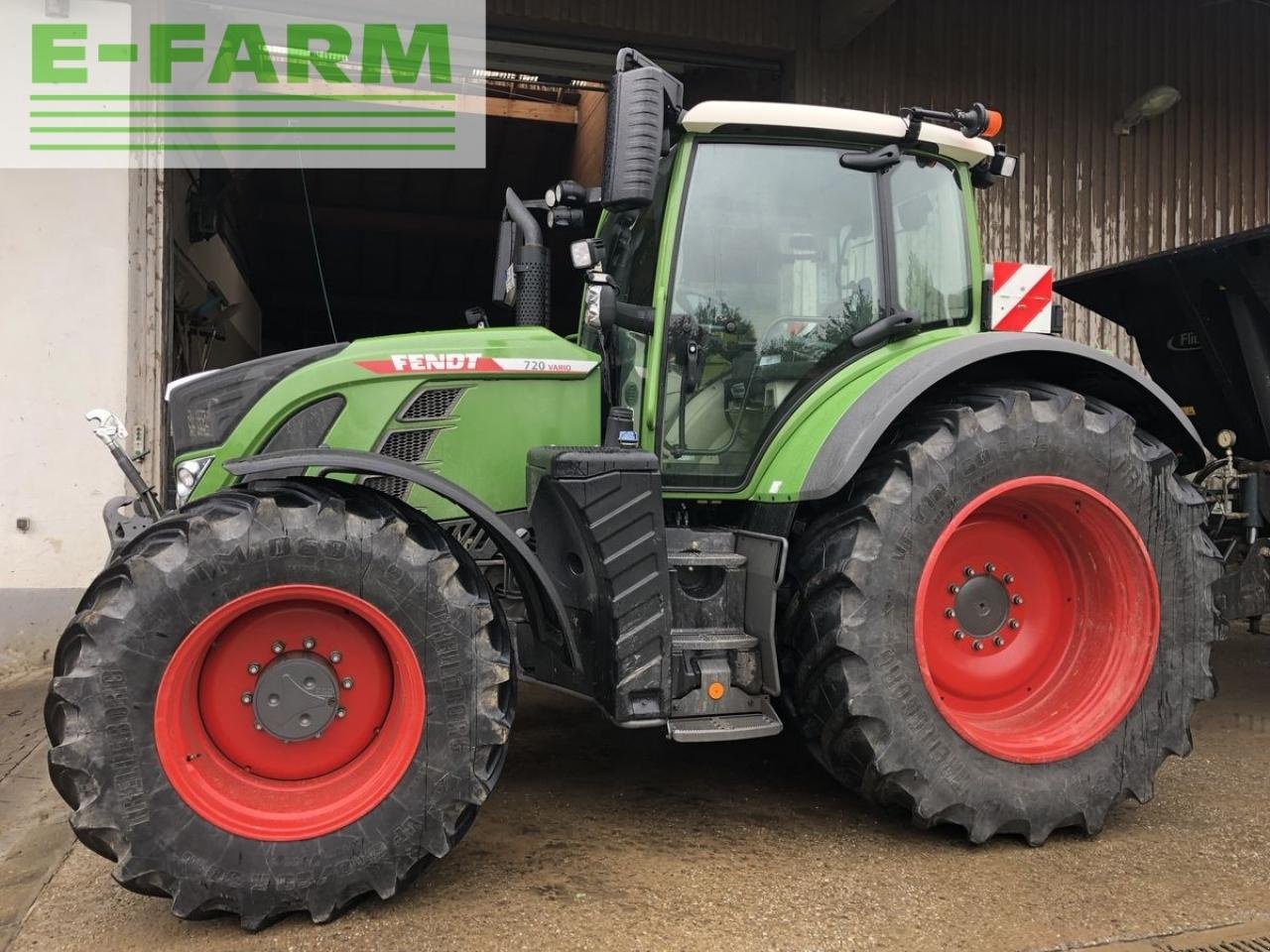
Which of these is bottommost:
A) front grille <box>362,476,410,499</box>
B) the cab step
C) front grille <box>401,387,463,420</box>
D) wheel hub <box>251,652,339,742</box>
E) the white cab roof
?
the cab step

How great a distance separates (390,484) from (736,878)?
154 cm

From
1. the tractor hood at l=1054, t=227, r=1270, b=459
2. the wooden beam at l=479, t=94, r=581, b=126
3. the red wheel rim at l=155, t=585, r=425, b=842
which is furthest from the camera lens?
the wooden beam at l=479, t=94, r=581, b=126

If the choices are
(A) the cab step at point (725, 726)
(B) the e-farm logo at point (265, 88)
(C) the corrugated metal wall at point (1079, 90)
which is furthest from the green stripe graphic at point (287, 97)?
(A) the cab step at point (725, 726)

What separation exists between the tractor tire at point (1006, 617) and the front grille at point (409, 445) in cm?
121

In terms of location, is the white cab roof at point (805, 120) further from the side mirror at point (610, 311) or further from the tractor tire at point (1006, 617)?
the tractor tire at point (1006, 617)

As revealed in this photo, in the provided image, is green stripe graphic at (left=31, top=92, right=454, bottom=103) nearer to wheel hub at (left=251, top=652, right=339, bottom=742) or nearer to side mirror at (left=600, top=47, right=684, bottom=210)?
side mirror at (left=600, top=47, right=684, bottom=210)

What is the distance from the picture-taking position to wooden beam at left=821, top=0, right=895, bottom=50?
649 centimetres

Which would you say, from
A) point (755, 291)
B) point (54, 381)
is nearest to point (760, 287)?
point (755, 291)

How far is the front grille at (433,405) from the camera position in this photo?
295 centimetres

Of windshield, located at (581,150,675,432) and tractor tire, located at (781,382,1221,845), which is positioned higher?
windshield, located at (581,150,675,432)

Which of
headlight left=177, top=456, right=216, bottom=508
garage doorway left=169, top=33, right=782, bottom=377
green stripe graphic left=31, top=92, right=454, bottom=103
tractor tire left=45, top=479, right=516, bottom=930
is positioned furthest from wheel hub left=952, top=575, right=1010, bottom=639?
green stripe graphic left=31, top=92, right=454, bottom=103

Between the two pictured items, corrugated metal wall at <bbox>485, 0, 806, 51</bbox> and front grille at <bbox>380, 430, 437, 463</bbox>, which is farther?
corrugated metal wall at <bbox>485, 0, 806, 51</bbox>

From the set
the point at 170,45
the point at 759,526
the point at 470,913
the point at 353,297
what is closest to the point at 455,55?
the point at 170,45

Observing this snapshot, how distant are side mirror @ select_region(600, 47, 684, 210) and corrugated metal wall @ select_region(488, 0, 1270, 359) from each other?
4637 mm
